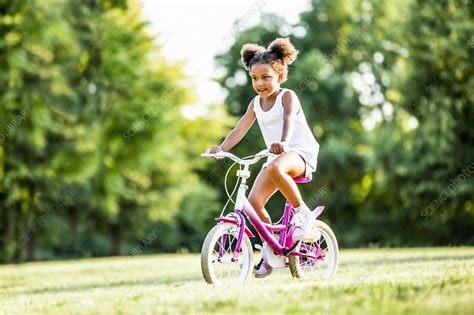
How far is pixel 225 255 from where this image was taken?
6.57m

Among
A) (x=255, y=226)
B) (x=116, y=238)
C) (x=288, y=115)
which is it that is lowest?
(x=116, y=238)

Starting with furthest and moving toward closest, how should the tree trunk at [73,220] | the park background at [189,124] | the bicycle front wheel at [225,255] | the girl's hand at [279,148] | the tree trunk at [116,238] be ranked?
the tree trunk at [116,238]
the tree trunk at [73,220]
the park background at [189,124]
the bicycle front wheel at [225,255]
the girl's hand at [279,148]

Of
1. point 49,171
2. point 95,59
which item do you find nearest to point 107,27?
point 95,59

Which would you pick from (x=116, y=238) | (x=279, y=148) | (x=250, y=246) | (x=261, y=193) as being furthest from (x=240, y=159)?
(x=116, y=238)

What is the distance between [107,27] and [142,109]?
3.20 m

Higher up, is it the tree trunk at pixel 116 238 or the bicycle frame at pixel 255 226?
the bicycle frame at pixel 255 226

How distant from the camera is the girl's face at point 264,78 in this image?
686cm

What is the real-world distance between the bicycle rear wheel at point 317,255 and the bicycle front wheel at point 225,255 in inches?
23.7

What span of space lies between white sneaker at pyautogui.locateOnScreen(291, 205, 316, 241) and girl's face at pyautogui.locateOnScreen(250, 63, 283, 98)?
119 cm

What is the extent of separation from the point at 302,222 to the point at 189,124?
26484mm

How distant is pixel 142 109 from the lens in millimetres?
26422

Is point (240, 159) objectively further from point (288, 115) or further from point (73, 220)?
point (73, 220)

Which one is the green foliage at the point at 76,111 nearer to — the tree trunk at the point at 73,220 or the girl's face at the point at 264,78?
the tree trunk at the point at 73,220

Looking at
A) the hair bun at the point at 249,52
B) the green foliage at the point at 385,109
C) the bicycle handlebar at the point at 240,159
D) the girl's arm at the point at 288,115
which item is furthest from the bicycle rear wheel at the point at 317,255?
→ the green foliage at the point at 385,109
